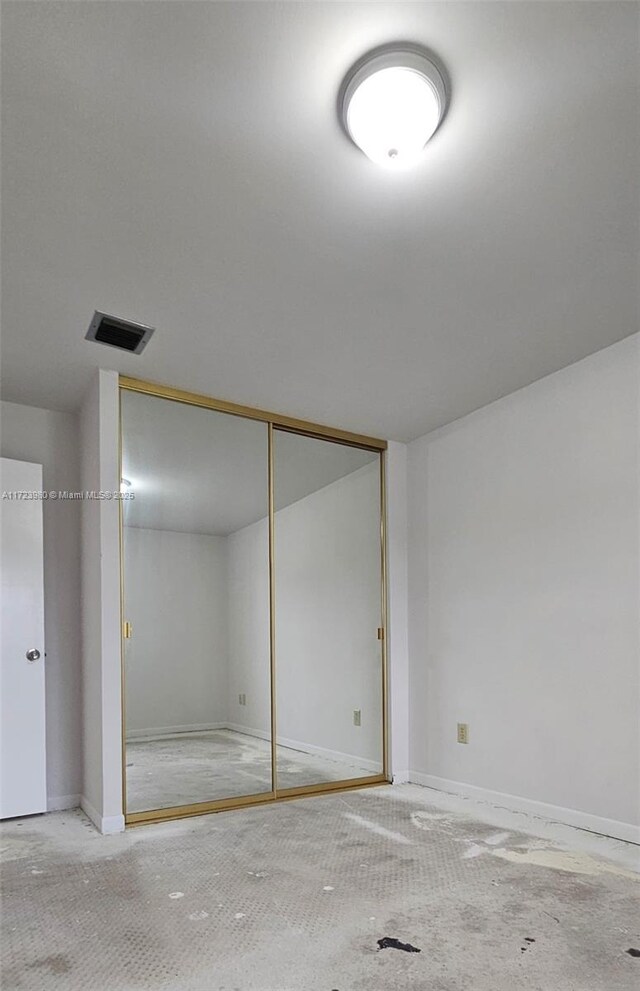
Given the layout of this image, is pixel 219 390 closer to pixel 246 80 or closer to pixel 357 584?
pixel 357 584

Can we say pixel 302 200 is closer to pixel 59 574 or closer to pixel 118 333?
pixel 118 333

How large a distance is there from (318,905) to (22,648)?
214cm

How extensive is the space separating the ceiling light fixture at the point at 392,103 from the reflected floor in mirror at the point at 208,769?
115 inches

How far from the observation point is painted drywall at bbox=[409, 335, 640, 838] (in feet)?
11.1

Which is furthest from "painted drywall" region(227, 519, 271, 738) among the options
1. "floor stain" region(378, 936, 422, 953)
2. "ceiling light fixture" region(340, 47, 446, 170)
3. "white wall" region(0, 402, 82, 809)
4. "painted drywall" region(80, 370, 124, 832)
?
"ceiling light fixture" region(340, 47, 446, 170)

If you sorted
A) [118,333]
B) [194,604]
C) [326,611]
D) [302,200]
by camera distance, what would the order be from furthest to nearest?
[326,611]
[194,604]
[118,333]
[302,200]

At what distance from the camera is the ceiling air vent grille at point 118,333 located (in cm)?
312

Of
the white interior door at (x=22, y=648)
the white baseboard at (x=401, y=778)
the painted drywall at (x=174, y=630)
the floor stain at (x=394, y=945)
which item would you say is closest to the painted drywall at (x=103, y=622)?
the painted drywall at (x=174, y=630)

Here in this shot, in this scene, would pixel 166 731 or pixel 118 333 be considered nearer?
pixel 118 333

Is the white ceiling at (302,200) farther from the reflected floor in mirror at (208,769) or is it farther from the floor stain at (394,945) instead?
the floor stain at (394,945)

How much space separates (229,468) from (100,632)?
1.17m

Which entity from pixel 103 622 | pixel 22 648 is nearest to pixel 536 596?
pixel 103 622

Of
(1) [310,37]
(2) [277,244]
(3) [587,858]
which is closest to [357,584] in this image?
(3) [587,858]

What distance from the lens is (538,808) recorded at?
3629mm
